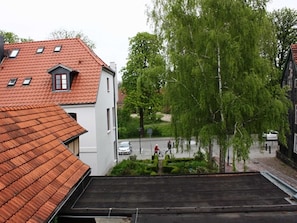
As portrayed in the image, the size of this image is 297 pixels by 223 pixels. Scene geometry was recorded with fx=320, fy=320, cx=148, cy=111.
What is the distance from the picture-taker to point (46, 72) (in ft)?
67.6

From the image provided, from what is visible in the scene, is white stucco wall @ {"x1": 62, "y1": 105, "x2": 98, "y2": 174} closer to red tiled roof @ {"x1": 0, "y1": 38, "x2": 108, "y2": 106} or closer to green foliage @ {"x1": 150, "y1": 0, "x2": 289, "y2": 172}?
red tiled roof @ {"x1": 0, "y1": 38, "x2": 108, "y2": 106}

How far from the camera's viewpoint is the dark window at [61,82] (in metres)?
19.1

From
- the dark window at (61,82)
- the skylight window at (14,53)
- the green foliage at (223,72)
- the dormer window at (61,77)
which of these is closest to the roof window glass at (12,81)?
the skylight window at (14,53)

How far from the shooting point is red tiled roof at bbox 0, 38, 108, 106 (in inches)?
740

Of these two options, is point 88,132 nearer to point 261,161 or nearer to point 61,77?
point 61,77

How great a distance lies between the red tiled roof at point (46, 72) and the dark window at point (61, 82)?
41 centimetres

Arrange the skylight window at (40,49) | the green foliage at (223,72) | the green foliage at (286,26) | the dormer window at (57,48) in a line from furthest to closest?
the green foliage at (286,26)
the skylight window at (40,49)
the dormer window at (57,48)
the green foliage at (223,72)

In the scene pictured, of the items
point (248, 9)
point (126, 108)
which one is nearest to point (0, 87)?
point (248, 9)

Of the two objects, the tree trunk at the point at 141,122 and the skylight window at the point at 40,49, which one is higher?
the skylight window at the point at 40,49

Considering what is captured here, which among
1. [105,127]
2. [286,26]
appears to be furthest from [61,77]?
[286,26]

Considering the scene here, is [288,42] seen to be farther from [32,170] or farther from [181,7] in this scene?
[32,170]

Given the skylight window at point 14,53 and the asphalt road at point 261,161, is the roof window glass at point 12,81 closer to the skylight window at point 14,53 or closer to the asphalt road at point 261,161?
the skylight window at point 14,53

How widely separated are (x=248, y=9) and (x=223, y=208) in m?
9.28

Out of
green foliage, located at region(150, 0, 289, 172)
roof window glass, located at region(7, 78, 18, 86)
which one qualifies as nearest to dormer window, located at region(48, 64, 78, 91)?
roof window glass, located at region(7, 78, 18, 86)
